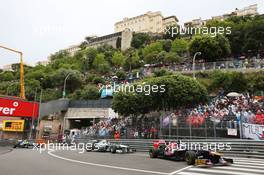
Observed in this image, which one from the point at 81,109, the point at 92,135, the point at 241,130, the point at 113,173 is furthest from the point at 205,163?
the point at 81,109

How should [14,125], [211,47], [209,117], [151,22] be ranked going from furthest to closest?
[151,22] < [211,47] < [14,125] < [209,117]

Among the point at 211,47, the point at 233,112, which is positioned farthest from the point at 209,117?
the point at 211,47

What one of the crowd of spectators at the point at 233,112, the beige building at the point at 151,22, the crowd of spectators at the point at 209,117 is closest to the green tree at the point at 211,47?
the crowd of spectators at the point at 209,117

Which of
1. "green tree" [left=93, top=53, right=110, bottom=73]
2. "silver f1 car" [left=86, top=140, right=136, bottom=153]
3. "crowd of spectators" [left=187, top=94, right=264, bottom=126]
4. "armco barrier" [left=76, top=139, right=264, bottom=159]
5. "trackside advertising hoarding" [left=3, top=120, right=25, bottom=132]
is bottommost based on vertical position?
"silver f1 car" [left=86, top=140, right=136, bottom=153]

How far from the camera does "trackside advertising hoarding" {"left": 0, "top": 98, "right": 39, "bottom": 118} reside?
1475 inches

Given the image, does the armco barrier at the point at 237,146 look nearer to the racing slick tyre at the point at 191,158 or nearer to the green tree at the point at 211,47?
the racing slick tyre at the point at 191,158

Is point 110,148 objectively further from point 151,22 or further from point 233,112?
point 151,22

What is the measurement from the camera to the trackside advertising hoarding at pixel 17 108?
123 ft

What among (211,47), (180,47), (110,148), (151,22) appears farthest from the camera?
(151,22)

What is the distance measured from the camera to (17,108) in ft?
128

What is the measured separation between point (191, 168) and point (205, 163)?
0.83 meters

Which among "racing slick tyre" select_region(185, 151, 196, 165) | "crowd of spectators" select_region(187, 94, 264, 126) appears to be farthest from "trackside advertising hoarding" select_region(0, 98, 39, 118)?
"racing slick tyre" select_region(185, 151, 196, 165)

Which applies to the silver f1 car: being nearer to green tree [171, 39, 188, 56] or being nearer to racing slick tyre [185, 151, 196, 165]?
racing slick tyre [185, 151, 196, 165]

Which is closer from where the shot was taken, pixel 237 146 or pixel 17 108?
pixel 237 146
